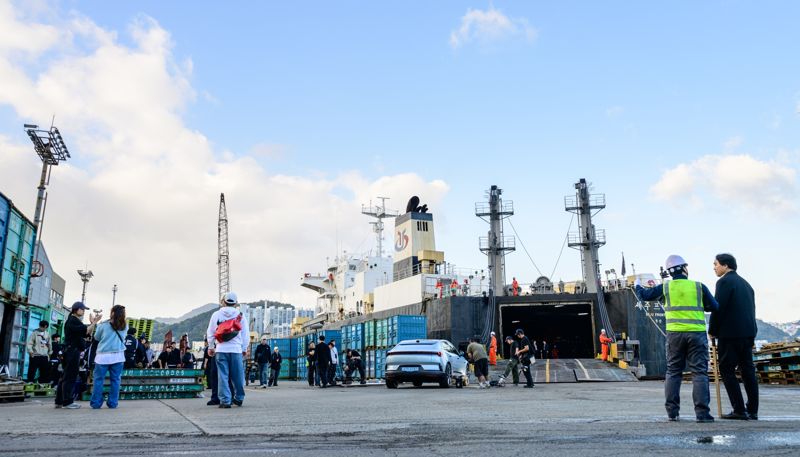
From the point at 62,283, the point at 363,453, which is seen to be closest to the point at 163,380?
the point at 363,453

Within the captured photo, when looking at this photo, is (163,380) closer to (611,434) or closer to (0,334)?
(0,334)

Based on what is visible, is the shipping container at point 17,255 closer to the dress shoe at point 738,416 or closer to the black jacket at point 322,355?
the black jacket at point 322,355

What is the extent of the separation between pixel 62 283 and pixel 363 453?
6365cm

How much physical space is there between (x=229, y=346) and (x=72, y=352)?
2683mm

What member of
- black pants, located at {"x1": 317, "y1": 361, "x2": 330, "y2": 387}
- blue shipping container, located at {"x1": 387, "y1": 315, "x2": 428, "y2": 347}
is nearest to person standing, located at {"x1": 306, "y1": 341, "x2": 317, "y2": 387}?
black pants, located at {"x1": 317, "y1": 361, "x2": 330, "y2": 387}

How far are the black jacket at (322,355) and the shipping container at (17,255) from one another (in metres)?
8.47

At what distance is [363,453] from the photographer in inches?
154

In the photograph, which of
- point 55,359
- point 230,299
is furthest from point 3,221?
point 230,299

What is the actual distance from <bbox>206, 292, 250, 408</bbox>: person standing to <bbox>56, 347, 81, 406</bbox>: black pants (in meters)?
2.37

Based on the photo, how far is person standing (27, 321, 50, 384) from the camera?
14125mm

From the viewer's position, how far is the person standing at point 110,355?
877 centimetres

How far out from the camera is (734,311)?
6.29m

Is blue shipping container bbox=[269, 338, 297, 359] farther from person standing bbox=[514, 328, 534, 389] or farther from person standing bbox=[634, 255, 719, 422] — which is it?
person standing bbox=[634, 255, 719, 422]

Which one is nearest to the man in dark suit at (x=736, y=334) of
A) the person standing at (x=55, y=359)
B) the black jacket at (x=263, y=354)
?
the person standing at (x=55, y=359)
